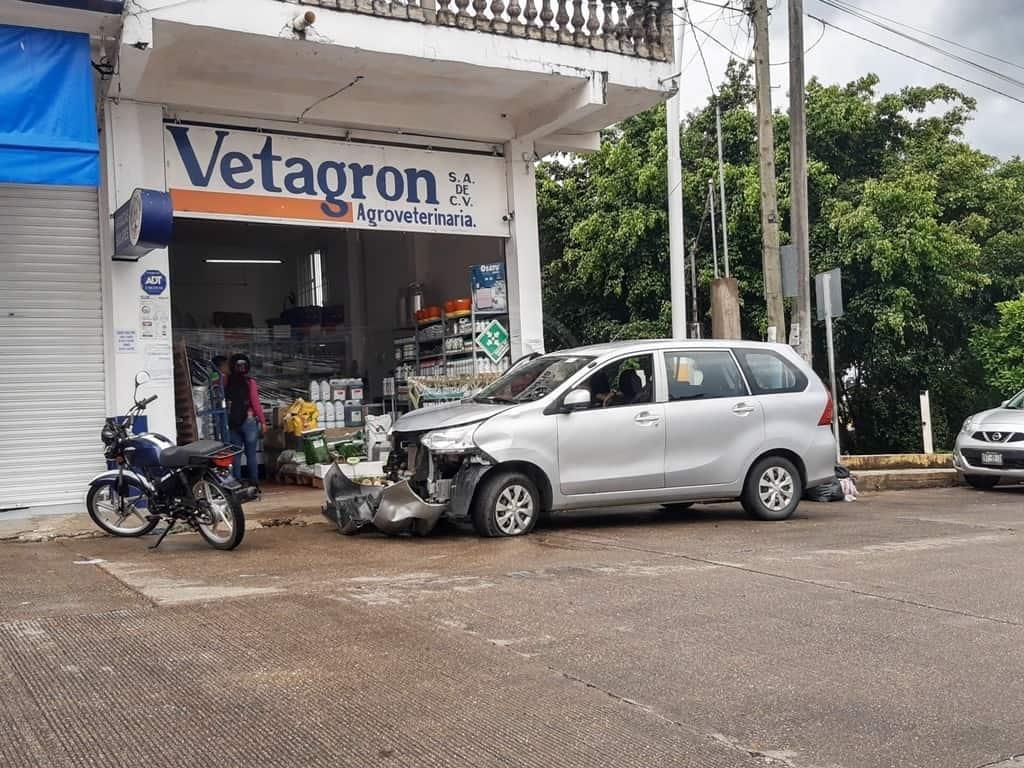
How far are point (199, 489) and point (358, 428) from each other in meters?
6.08

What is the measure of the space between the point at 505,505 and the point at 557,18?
21.3 ft

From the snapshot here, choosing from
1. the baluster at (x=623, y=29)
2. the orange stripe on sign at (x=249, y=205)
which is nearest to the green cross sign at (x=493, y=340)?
the orange stripe on sign at (x=249, y=205)

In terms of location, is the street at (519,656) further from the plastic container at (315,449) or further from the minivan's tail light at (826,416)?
the plastic container at (315,449)

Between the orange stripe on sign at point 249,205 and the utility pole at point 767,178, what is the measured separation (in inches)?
217

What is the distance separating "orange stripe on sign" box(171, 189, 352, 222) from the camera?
12.1m

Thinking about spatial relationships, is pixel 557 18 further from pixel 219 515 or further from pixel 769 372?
pixel 219 515

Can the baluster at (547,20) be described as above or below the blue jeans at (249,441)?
above

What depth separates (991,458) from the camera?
14.2 metres

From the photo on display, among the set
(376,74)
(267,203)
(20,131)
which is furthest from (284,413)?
(20,131)

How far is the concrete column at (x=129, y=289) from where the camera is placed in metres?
11.4

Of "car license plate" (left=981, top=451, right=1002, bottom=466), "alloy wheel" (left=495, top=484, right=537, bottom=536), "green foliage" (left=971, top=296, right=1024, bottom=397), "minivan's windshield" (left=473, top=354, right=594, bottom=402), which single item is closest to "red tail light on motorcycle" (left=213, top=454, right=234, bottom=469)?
"alloy wheel" (left=495, top=484, right=537, bottom=536)

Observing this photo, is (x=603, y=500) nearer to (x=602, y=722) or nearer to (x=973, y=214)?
(x=602, y=722)

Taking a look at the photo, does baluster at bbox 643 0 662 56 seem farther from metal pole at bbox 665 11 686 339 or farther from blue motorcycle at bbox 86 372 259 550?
blue motorcycle at bbox 86 372 259 550

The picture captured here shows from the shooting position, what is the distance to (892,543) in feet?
29.6
